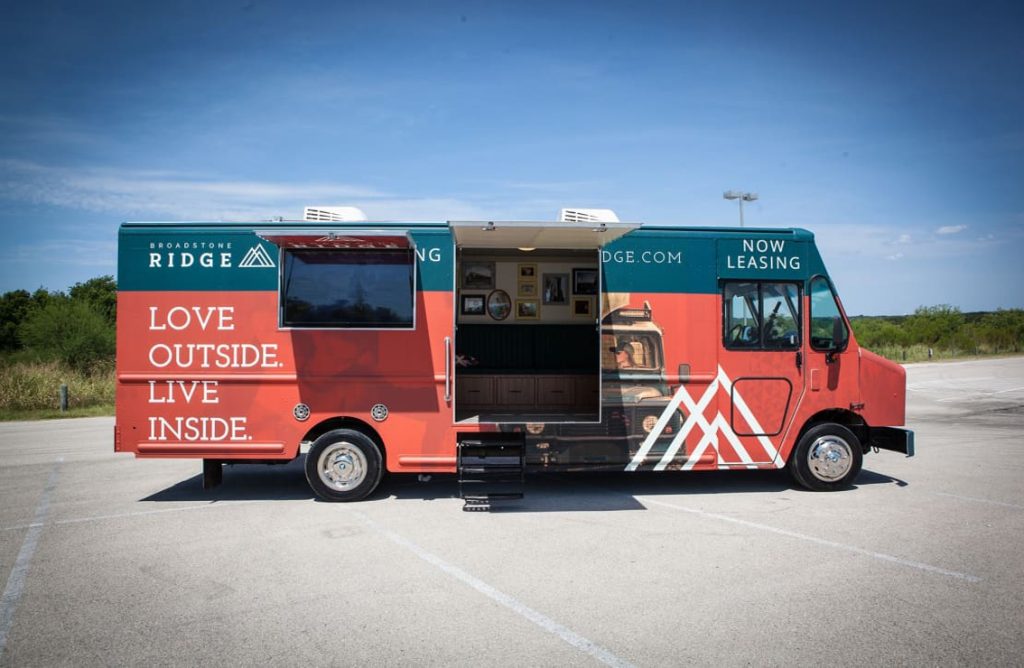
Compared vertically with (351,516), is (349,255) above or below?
above

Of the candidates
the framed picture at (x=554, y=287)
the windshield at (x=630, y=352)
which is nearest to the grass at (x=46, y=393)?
the framed picture at (x=554, y=287)

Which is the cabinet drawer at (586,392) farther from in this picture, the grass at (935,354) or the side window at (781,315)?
the grass at (935,354)

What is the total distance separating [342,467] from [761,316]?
4.93 meters

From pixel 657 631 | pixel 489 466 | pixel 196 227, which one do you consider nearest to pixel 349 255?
pixel 196 227

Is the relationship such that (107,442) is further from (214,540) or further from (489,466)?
(489,466)

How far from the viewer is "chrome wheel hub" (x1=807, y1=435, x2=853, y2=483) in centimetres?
800

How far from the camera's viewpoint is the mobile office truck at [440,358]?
7.48 metres

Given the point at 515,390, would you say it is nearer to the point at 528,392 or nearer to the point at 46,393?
the point at 528,392

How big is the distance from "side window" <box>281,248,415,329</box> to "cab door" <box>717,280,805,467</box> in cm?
359

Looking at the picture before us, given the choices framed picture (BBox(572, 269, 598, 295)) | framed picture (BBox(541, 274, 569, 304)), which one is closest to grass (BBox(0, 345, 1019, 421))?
framed picture (BBox(541, 274, 569, 304))

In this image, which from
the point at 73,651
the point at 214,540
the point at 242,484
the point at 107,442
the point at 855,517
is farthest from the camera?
the point at 107,442

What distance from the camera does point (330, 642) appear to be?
4.12m

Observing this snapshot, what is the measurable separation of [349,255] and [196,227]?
1.64m

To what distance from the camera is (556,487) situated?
841 centimetres
